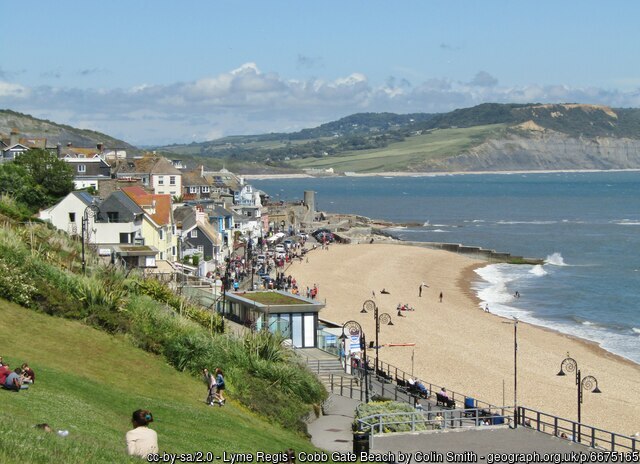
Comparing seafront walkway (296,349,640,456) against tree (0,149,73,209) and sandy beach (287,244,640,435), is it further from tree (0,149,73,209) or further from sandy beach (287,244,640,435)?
tree (0,149,73,209)

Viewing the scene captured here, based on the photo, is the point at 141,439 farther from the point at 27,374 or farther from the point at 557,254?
the point at 557,254

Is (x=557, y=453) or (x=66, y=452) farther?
(x=557, y=453)

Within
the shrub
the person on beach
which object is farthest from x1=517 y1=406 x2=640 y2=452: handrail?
the shrub

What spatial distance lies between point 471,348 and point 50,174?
26.5 metres

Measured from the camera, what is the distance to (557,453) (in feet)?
64.2

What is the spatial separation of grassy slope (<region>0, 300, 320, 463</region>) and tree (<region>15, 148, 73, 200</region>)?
35.2 m

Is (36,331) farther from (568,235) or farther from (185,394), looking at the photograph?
(568,235)

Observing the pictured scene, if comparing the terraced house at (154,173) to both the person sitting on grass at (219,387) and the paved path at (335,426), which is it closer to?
the paved path at (335,426)

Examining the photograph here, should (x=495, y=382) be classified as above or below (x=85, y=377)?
below

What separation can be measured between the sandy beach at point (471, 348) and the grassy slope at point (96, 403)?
57.3 ft

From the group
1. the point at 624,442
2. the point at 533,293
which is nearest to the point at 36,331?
the point at 624,442

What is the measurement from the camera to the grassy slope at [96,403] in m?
13.1

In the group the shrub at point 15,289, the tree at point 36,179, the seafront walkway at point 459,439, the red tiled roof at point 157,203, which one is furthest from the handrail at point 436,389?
the tree at point 36,179

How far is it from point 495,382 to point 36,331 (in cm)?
2225
